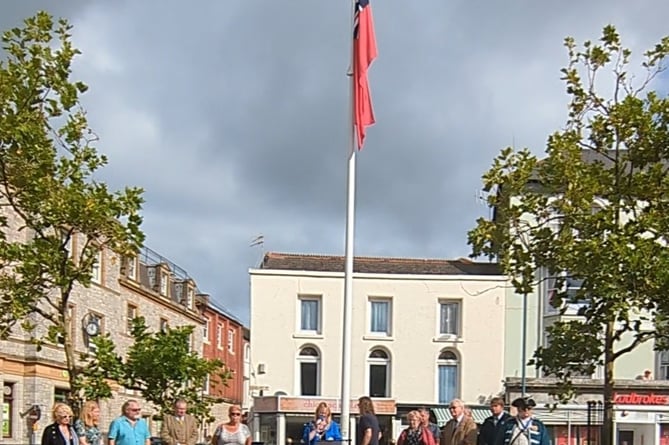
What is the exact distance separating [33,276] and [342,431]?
595 centimetres

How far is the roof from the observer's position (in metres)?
51.0

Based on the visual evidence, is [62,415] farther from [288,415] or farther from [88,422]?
[288,415]

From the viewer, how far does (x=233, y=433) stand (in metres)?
14.1

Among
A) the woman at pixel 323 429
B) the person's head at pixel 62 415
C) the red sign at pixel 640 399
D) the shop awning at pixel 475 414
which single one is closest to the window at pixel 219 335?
the shop awning at pixel 475 414

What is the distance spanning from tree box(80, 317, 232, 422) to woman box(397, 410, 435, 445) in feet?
18.3

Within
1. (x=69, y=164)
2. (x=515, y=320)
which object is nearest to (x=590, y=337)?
(x=69, y=164)

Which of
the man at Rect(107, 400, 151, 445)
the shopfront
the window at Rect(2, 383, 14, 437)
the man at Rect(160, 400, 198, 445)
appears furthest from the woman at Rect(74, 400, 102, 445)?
the shopfront

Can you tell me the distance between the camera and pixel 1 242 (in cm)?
1705

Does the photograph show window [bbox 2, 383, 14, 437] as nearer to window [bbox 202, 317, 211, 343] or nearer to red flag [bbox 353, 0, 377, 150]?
red flag [bbox 353, 0, 377, 150]

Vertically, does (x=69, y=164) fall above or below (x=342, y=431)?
above

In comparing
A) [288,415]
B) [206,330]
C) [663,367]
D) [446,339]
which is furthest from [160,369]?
[206,330]

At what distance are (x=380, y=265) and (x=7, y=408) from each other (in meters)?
20.6

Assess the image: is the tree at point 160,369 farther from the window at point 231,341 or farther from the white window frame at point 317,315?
the window at point 231,341

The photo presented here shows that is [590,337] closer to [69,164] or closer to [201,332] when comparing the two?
[69,164]
